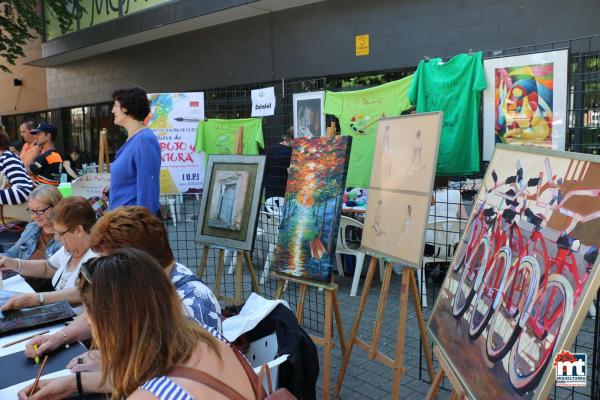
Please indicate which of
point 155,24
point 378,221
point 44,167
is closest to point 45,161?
point 44,167

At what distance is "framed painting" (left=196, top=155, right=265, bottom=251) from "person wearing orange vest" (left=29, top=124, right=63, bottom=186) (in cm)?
200

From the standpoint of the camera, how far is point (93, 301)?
1281 millimetres

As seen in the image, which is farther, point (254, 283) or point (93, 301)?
point (254, 283)

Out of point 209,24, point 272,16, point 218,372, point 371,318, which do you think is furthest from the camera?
point 209,24

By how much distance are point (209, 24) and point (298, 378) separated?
9.32 metres

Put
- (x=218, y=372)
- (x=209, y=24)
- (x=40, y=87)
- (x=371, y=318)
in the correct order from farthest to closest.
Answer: (x=40, y=87), (x=209, y=24), (x=371, y=318), (x=218, y=372)

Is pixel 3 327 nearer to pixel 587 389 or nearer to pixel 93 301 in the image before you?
pixel 93 301

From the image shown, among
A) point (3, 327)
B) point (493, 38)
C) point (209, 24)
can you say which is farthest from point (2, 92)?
A: point (3, 327)

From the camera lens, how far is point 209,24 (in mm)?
9836

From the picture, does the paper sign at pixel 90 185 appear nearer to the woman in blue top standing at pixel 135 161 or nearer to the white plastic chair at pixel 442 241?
the woman in blue top standing at pixel 135 161

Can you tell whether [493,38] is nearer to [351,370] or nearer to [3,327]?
[351,370]

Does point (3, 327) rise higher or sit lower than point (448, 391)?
higher

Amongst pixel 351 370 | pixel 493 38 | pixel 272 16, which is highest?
pixel 272 16

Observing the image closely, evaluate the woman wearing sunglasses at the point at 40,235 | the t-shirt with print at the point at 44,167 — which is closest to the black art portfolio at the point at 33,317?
the woman wearing sunglasses at the point at 40,235
